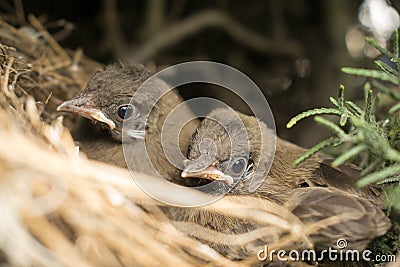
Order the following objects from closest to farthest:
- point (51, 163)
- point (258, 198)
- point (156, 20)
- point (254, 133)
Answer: point (51, 163), point (258, 198), point (254, 133), point (156, 20)

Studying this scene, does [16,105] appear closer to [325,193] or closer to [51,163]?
[51,163]

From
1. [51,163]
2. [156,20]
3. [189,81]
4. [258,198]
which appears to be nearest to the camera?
[51,163]

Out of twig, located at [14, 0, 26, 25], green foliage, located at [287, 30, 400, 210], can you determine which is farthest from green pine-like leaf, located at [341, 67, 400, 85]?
twig, located at [14, 0, 26, 25]

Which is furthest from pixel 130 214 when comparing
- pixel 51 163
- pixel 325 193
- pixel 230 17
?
pixel 230 17

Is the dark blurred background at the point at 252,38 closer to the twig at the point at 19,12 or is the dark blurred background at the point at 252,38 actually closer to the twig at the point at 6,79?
the twig at the point at 19,12

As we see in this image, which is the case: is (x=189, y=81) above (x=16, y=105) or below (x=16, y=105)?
below

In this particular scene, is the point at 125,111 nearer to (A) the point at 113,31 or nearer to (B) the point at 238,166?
(B) the point at 238,166

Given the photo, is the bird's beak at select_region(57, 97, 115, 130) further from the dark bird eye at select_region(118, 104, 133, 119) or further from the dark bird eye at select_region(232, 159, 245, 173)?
the dark bird eye at select_region(232, 159, 245, 173)

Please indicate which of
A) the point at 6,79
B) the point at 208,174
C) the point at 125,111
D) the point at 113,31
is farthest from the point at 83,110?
the point at 113,31
